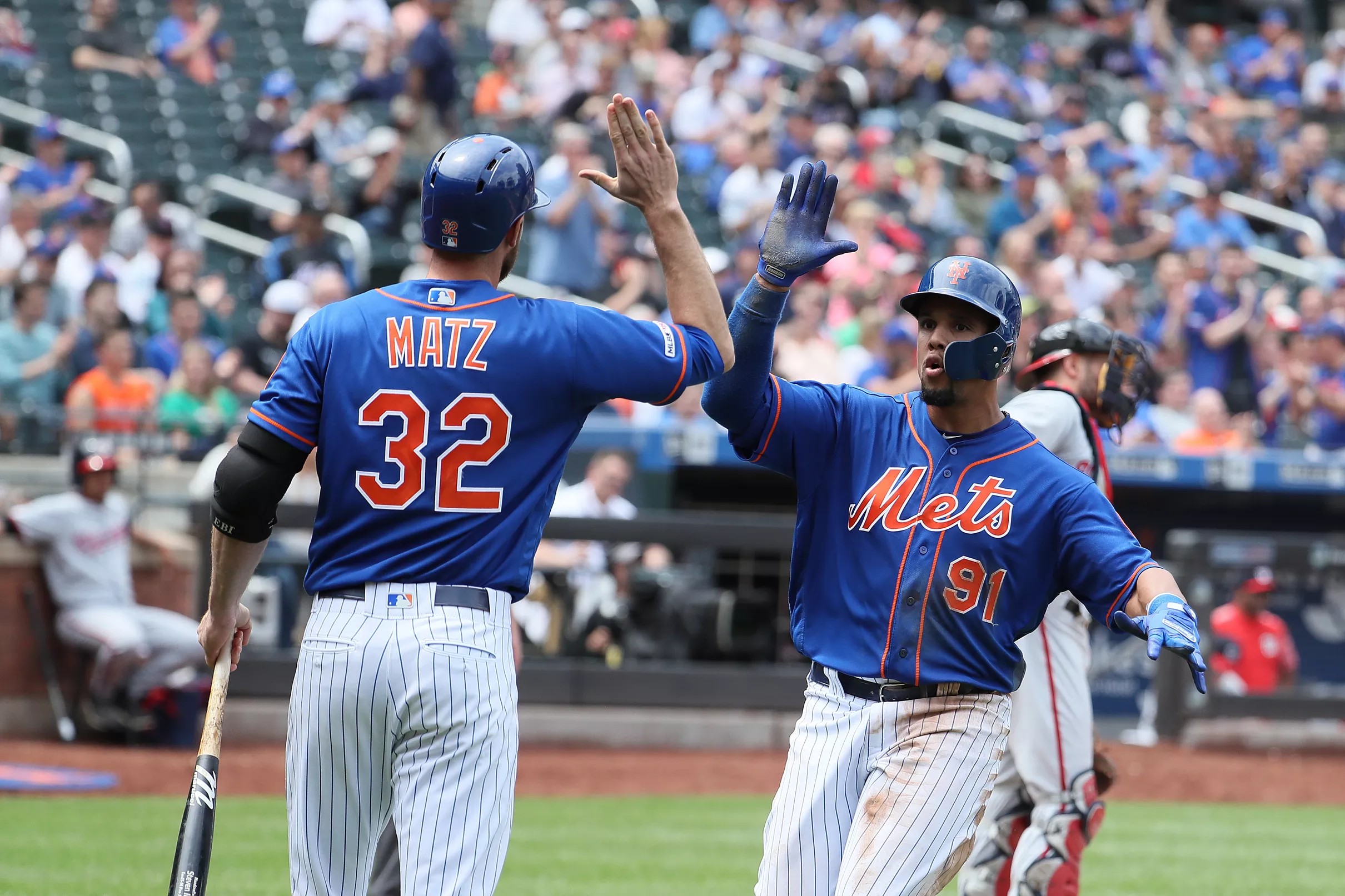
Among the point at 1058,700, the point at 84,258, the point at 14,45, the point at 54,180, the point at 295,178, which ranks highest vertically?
the point at 14,45

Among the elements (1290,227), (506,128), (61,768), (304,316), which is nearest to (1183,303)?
(1290,227)

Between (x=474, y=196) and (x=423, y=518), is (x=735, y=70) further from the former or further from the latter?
(x=423, y=518)

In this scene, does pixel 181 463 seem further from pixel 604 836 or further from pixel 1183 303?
pixel 1183 303

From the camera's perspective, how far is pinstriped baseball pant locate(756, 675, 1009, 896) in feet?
Answer: 12.6

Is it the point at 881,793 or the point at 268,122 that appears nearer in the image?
the point at 881,793

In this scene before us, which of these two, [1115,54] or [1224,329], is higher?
[1115,54]

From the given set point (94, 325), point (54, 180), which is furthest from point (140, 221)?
point (94, 325)

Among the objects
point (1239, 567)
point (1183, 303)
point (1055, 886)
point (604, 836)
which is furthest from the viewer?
point (1183, 303)

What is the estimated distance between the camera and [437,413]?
136 inches

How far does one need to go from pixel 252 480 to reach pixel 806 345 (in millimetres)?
9402

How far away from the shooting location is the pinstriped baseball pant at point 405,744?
11.1ft

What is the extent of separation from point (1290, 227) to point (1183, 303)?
11.2 feet

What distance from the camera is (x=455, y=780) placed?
3.39 m

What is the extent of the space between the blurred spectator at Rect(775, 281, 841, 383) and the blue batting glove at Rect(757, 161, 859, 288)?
7.77m
